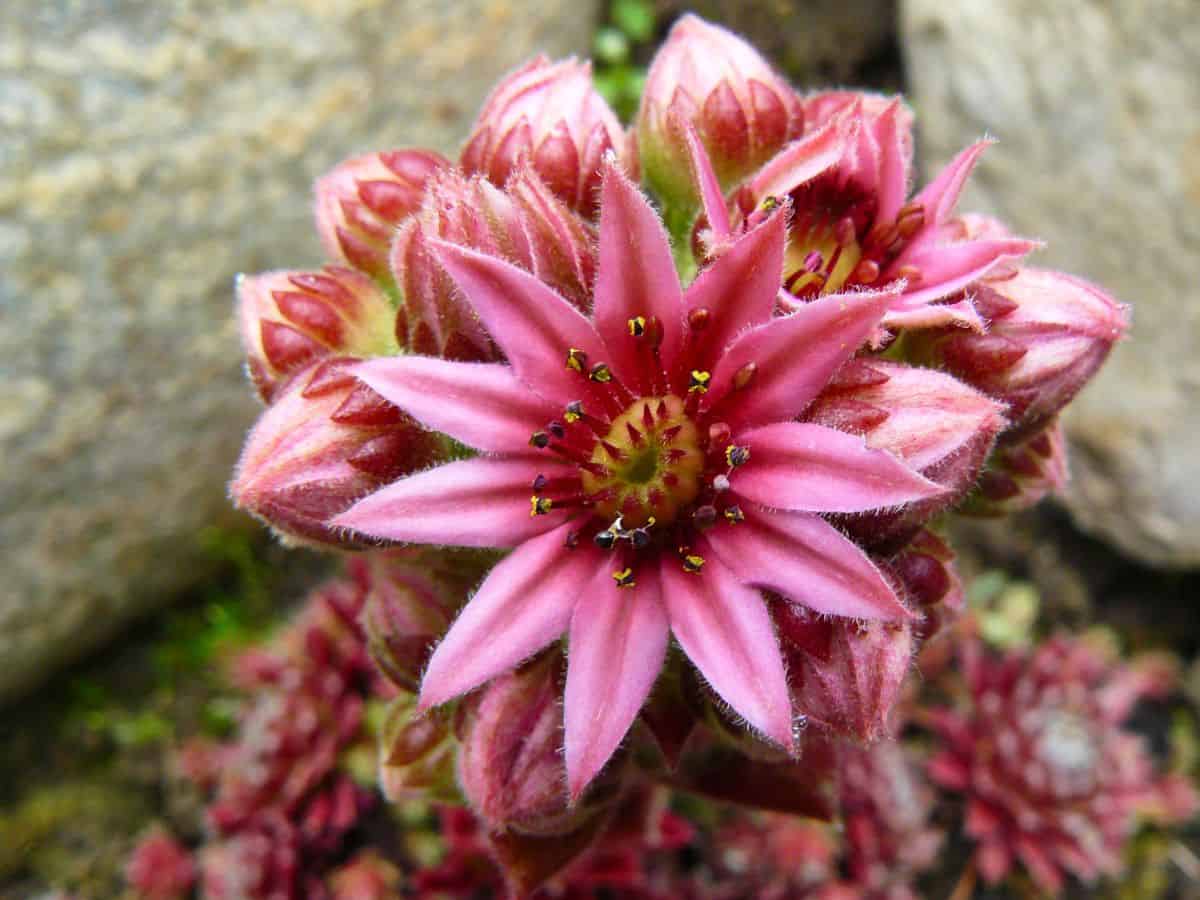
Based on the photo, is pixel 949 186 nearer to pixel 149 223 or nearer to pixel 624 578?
pixel 624 578

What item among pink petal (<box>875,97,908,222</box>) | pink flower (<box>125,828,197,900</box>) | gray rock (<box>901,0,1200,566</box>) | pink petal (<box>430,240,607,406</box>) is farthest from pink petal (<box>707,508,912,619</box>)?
gray rock (<box>901,0,1200,566</box>)

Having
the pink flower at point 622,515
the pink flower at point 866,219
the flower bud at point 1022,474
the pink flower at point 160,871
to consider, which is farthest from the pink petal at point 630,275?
the pink flower at point 160,871

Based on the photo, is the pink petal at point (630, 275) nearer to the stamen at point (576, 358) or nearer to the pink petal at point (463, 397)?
the stamen at point (576, 358)

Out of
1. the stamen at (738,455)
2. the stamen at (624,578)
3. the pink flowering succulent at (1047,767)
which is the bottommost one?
the pink flowering succulent at (1047,767)

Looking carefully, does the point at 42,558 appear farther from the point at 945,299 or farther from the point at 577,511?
the point at 945,299

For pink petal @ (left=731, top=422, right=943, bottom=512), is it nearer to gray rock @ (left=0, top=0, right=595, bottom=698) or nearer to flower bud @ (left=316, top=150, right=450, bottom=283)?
flower bud @ (left=316, top=150, right=450, bottom=283)

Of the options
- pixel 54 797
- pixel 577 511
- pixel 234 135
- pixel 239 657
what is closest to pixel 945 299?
pixel 577 511
